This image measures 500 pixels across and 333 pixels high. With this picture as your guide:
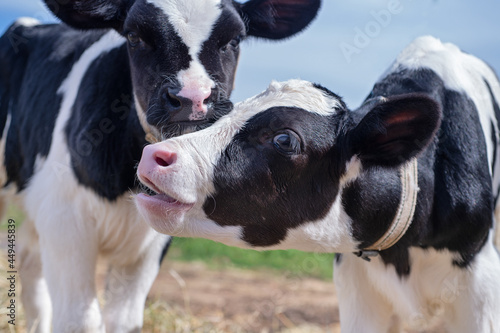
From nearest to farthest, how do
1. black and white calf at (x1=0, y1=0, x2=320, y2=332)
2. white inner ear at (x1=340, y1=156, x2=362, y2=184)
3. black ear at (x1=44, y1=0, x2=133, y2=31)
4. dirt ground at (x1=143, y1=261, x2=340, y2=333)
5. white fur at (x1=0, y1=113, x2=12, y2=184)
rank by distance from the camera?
1. white inner ear at (x1=340, y1=156, x2=362, y2=184)
2. black and white calf at (x1=0, y1=0, x2=320, y2=332)
3. black ear at (x1=44, y1=0, x2=133, y2=31)
4. white fur at (x1=0, y1=113, x2=12, y2=184)
5. dirt ground at (x1=143, y1=261, x2=340, y2=333)

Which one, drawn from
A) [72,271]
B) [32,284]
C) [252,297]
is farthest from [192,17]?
[252,297]

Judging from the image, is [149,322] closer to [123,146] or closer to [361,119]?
[123,146]

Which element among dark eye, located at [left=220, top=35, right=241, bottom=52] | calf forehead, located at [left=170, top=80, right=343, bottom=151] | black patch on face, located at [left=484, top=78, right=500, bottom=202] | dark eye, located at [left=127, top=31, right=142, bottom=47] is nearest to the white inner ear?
calf forehead, located at [left=170, top=80, right=343, bottom=151]

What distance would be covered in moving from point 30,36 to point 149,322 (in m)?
2.78

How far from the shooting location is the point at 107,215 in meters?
4.30

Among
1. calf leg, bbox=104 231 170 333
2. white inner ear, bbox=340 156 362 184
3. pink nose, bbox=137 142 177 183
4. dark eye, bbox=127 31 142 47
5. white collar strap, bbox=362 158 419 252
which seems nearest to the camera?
pink nose, bbox=137 142 177 183

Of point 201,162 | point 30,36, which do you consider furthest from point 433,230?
point 30,36

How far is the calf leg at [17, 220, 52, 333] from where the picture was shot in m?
5.71

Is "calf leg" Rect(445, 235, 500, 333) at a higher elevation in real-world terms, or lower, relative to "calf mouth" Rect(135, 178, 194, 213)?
lower

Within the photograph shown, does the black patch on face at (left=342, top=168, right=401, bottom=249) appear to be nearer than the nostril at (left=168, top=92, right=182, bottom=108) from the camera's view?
Yes

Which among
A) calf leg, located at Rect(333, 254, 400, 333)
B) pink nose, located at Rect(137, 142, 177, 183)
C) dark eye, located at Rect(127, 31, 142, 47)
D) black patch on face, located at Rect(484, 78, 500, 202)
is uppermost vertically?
pink nose, located at Rect(137, 142, 177, 183)

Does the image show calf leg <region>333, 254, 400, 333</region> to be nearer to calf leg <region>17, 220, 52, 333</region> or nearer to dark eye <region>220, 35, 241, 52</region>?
dark eye <region>220, 35, 241, 52</region>

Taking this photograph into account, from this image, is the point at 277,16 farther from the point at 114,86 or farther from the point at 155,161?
the point at 155,161

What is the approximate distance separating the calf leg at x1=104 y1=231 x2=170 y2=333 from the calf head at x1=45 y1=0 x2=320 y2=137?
41.3 inches
